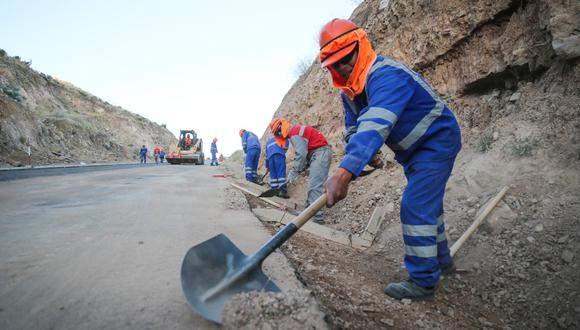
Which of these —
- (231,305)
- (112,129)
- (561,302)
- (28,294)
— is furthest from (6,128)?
(112,129)

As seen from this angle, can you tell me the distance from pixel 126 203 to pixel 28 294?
2967 millimetres

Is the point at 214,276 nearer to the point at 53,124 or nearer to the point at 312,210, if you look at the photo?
the point at 312,210

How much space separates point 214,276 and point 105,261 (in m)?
0.93

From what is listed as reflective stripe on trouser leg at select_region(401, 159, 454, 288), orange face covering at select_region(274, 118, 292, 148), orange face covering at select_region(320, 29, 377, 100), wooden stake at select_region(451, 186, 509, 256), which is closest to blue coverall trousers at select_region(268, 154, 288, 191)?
orange face covering at select_region(274, 118, 292, 148)

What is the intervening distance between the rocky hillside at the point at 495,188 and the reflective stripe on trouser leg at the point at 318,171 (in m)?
0.58

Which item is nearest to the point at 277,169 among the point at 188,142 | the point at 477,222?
the point at 477,222

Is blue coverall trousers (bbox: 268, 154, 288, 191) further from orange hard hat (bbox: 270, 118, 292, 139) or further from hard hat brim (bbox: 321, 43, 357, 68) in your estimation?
hard hat brim (bbox: 321, 43, 357, 68)

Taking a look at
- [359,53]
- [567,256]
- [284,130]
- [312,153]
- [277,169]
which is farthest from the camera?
[277,169]

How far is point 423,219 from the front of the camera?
7.00ft

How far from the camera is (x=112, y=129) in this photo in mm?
34156

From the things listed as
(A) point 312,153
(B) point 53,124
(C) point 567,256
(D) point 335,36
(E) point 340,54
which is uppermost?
(B) point 53,124

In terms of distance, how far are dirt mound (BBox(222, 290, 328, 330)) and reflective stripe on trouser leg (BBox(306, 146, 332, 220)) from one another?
345 centimetres

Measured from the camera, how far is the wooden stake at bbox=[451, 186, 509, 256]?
8.96ft

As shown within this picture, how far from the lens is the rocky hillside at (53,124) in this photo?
14.1 metres
